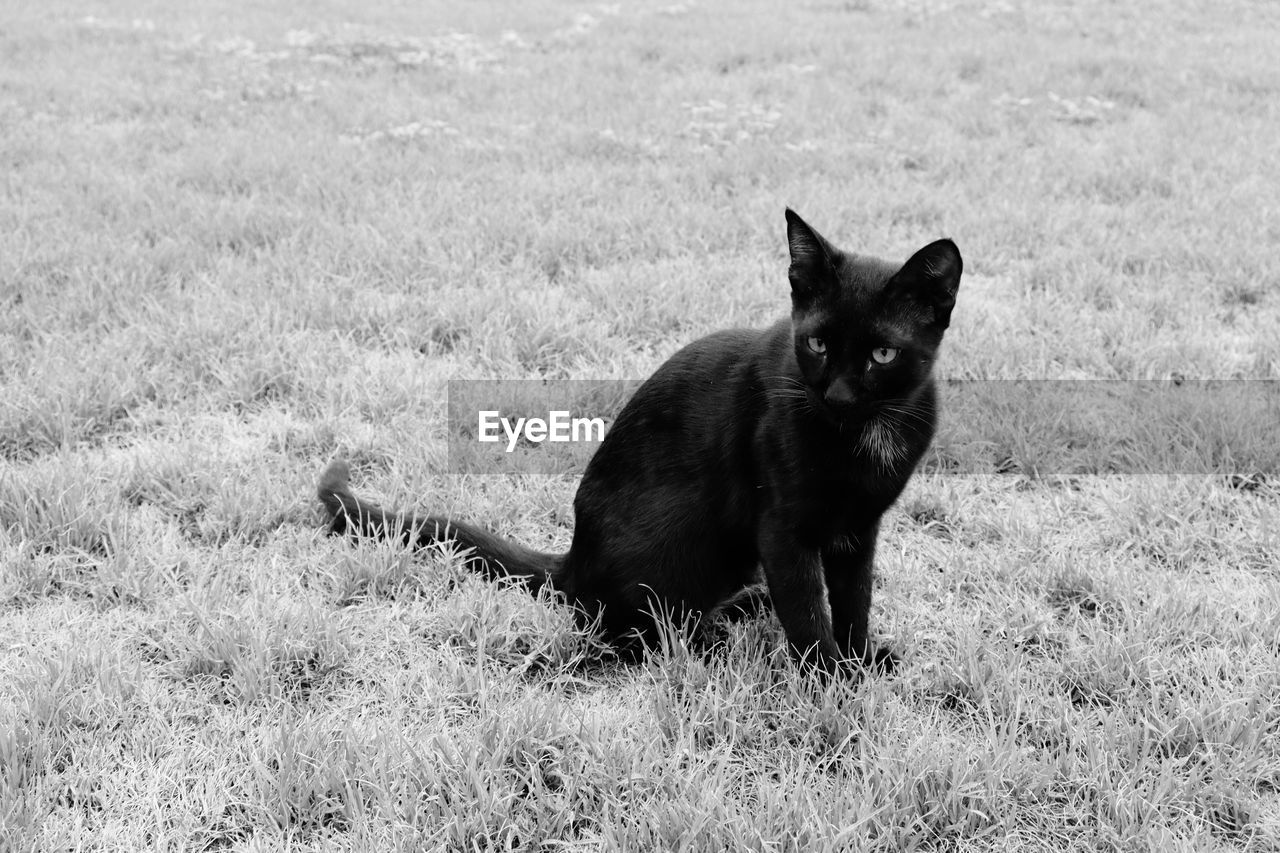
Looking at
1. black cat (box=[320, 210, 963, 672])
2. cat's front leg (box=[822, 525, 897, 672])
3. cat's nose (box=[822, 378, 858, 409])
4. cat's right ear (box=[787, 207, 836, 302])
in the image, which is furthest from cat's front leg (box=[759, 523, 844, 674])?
cat's right ear (box=[787, 207, 836, 302])

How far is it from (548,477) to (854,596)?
1236 mm

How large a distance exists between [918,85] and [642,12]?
4.00 m

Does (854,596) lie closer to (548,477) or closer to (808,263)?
(808,263)

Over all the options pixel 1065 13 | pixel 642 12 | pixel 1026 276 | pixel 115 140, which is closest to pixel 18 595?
pixel 1026 276

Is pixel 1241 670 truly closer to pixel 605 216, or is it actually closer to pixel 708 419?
pixel 708 419

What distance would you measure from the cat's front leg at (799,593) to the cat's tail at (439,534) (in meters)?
0.67

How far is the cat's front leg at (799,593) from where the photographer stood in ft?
7.55

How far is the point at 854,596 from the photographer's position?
8.18ft

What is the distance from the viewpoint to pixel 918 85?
7871mm

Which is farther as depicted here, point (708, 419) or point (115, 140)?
point (115, 140)

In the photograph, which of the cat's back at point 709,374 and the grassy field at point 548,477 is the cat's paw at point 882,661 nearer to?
the grassy field at point 548,477

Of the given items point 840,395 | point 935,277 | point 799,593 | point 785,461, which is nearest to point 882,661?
point 799,593

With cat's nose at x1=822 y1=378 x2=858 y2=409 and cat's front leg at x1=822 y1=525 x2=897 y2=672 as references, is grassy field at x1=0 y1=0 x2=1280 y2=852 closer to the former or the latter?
cat's front leg at x1=822 y1=525 x2=897 y2=672

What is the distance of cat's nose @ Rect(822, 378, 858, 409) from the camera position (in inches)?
86.6
